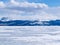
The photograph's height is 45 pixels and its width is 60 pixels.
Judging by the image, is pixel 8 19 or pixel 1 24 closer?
pixel 8 19

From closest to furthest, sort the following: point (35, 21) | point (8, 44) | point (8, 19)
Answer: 1. point (8, 44)
2. point (8, 19)
3. point (35, 21)

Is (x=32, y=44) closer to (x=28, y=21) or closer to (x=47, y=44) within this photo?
(x=47, y=44)

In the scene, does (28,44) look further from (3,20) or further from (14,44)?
(3,20)

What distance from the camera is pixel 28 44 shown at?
747 centimetres

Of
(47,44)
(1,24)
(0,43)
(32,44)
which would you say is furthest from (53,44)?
(1,24)

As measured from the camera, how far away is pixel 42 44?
7488 millimetres

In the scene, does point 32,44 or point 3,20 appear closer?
point 32,44

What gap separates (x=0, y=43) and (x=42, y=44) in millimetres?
1627

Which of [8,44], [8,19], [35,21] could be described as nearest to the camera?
[8,44]

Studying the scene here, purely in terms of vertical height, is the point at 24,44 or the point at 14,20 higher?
the point at 14,20

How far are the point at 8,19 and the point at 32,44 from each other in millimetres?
7518

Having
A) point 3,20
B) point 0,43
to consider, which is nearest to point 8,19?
point 3,20

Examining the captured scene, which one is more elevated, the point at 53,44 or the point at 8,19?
the point at 8,19

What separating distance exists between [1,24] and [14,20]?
7.90ft
